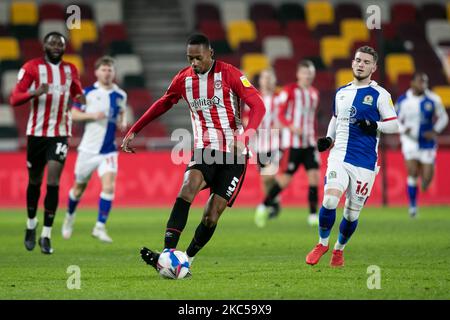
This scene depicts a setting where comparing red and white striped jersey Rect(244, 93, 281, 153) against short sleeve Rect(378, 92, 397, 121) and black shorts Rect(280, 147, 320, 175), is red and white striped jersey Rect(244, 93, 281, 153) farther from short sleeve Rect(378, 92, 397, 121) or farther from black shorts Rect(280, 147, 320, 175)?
short sleeve Rect(378, 92, 397, 121)

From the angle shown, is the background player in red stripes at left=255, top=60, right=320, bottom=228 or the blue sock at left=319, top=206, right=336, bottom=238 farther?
the background player in red stripes at left=255, top=60, right=320, bottom=228

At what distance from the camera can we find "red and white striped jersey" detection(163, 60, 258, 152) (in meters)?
9.29

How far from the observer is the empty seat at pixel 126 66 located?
25109 millimetres

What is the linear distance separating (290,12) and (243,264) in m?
19.0

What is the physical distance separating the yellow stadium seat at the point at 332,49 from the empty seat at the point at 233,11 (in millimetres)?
2613

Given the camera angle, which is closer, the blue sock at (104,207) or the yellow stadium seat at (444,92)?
the blue sock at (104,207)

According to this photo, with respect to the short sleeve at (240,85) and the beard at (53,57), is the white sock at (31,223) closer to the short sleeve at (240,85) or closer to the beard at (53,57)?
the beard at (53,57)

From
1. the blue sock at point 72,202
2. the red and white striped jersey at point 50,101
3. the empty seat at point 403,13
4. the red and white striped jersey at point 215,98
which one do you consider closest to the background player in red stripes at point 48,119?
the red and white striped jersey at point 50,101

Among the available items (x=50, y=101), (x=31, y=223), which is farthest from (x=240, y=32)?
(x=31, y=223)

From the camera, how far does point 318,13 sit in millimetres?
28734

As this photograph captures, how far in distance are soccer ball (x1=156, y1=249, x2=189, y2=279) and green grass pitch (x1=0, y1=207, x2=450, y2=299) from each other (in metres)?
0.12

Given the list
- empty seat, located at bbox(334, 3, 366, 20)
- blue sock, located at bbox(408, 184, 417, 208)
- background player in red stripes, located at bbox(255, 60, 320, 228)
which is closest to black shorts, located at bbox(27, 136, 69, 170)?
background player in red stripes, located at bbox(255, 60, 320, 228)
